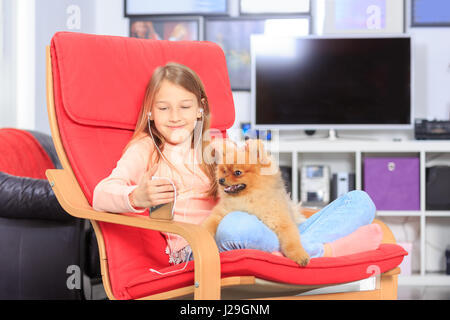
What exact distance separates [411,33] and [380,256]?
2.51 meters

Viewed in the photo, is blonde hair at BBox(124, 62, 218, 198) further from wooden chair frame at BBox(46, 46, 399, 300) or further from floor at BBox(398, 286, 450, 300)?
floor at BBox(398, 286, 450, 300)

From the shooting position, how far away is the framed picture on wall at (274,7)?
3693mm

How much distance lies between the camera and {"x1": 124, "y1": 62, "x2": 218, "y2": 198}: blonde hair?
1619mm

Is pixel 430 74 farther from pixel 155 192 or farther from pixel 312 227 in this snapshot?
pixel 155 192

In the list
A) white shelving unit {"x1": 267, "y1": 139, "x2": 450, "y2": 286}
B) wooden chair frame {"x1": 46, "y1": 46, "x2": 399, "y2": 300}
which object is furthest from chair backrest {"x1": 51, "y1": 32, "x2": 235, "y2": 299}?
white shelving unit {"x1": 267, "y1": 139, "x2": 450, "y2": 286}

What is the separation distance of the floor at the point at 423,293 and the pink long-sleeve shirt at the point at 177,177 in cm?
172

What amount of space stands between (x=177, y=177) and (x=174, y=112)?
0.17 metres

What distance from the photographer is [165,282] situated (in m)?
1.38

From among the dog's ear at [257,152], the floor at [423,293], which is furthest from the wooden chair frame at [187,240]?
the floor at [423,293]

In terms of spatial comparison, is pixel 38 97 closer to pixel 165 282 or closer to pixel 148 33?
pixel 148 33

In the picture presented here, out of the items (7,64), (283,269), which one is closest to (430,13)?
(7,64)

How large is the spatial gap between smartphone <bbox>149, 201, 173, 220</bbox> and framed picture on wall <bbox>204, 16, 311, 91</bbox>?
2453 mm

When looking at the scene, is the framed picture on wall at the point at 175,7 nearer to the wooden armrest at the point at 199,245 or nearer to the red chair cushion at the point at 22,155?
the red chair cushion at the point at 22,155
